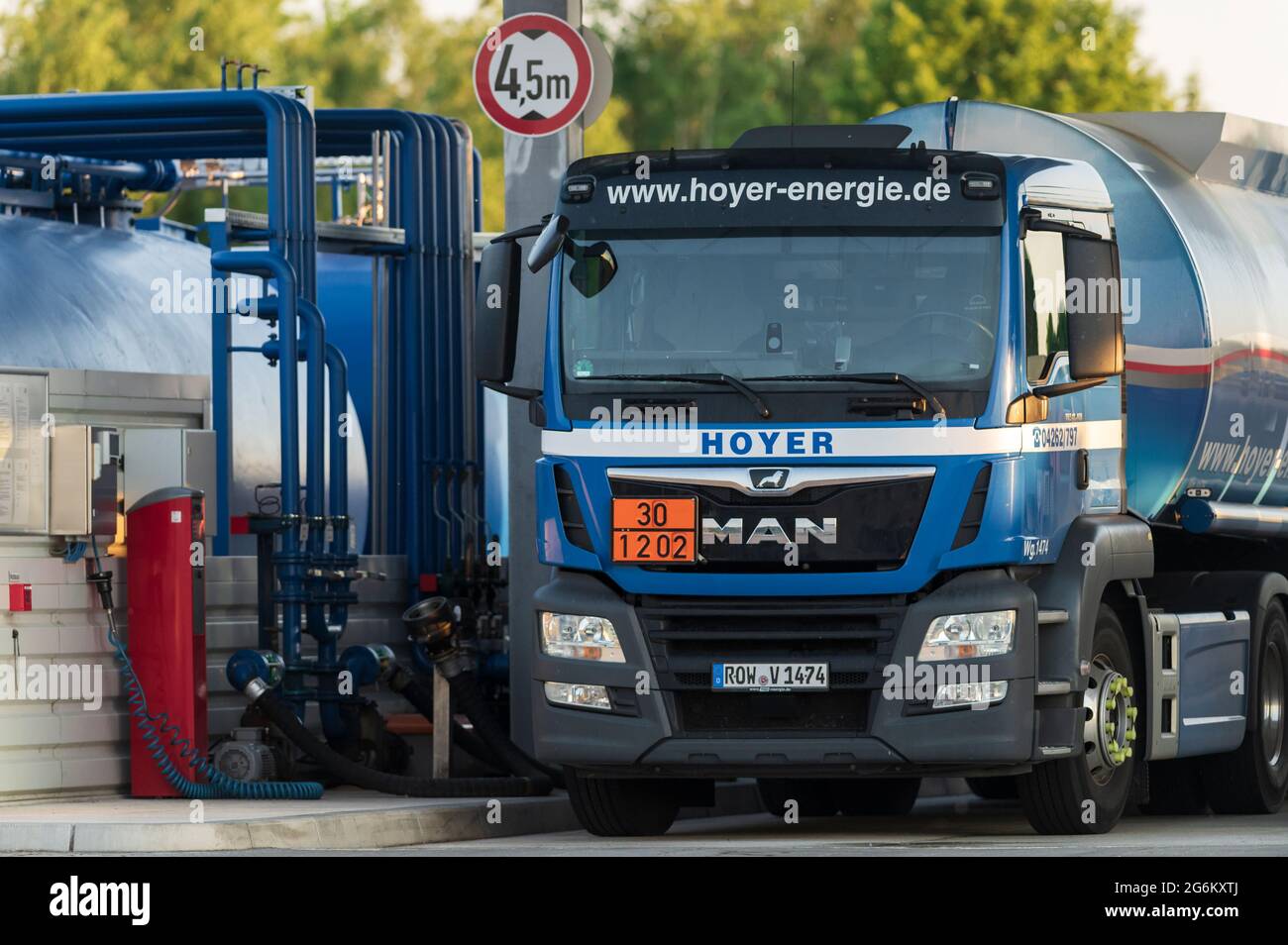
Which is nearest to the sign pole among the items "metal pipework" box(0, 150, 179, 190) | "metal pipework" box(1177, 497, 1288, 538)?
"metal pipework" box(1177, 497, 1288, 538)

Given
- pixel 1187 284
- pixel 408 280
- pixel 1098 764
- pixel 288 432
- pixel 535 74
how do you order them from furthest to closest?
pixel 408 280
pixel 288 432
pixel 535 74
pixel 1187 284
pixel 1098 764

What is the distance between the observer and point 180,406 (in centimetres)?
1494

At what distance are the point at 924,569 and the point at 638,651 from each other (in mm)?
1354

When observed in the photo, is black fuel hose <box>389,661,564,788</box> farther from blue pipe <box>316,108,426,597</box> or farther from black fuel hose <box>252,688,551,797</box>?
blue pipe <box>316,108,426,597</box>

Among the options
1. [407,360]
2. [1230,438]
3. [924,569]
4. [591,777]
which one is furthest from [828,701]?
[407,360]

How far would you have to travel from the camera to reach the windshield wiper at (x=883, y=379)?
A: 11961 millimetres

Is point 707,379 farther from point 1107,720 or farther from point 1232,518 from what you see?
point 1232,518

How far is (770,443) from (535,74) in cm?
365

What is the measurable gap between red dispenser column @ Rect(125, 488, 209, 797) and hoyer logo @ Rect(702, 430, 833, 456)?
135 inches

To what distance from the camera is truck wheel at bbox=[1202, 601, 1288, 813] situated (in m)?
15.1

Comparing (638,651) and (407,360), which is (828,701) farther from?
(407,360)

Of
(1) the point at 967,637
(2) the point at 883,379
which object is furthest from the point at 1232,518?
(2) the point at 883,379

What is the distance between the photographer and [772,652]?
1210 cm

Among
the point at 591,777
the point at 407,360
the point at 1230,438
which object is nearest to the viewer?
the point at 591,777
